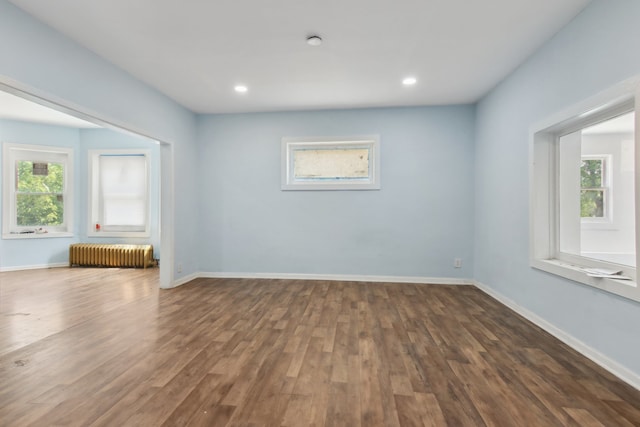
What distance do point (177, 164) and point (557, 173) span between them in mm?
4833

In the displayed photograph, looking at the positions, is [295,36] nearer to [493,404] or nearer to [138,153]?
[493,404]

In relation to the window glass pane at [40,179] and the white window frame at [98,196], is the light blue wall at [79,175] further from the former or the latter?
the window glass pane at [40,179]

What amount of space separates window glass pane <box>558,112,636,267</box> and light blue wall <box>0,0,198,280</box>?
Answer: 182 inches

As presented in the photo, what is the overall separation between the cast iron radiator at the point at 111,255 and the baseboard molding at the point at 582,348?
6.13 m

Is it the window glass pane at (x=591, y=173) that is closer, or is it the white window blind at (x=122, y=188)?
the window glass pane at (x=591, y=173)

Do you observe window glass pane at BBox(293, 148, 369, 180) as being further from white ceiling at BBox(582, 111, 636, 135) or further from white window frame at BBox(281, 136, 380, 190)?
white ceiling at BBox(582, 111, 636, 135)

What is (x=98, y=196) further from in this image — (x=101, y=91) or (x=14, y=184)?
(x=101, y=91)

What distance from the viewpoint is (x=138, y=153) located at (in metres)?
6.33

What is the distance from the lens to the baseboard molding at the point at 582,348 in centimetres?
198

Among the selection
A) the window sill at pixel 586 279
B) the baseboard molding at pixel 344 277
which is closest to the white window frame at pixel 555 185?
the window sill at pixel 586 279

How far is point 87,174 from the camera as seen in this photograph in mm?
6297

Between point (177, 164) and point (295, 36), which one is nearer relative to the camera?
point (295, 36)

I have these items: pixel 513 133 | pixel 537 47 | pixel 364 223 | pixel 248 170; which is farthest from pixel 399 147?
pixel 248 170

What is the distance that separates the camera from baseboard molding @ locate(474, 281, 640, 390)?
1982 mm
